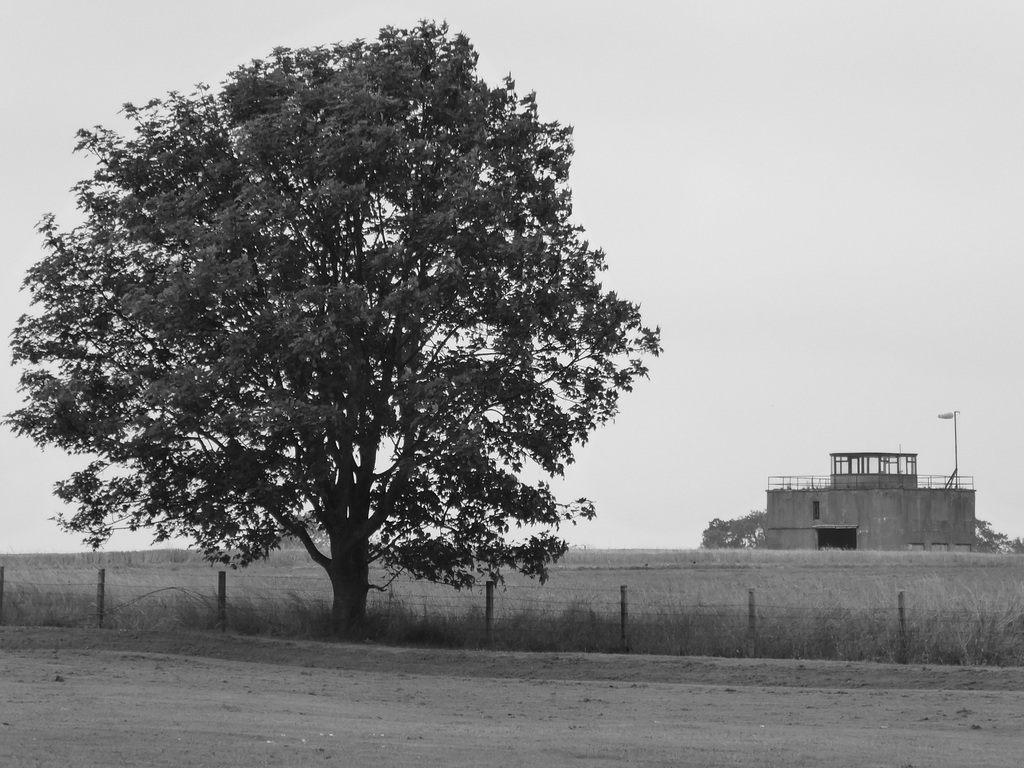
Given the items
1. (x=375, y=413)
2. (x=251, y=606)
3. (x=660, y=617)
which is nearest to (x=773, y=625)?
(x=660, y=617)

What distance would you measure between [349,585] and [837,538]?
7227 cm

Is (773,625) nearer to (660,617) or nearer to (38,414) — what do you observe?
(660,617)

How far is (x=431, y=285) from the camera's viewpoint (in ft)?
97.5

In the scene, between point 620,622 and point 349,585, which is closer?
point 620,622

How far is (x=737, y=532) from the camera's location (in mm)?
149125

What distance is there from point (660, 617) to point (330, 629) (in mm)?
7308

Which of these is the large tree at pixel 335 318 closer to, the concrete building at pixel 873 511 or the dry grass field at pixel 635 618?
the dry grass field at pixel 635 618

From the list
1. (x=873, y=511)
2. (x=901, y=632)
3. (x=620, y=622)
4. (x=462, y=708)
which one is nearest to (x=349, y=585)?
(x=620, y=622)

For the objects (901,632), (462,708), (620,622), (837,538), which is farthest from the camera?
(837,538)

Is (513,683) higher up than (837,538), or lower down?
lower down

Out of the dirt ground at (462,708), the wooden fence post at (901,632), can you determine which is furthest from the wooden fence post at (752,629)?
the wooden fence post at (901,632)

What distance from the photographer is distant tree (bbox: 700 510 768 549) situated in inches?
5792

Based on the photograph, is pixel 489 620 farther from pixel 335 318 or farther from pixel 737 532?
pixel 737 532

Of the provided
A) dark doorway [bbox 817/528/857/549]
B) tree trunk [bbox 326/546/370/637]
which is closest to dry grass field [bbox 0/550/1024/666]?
tree trunk [bbox 326/546/370/637]
